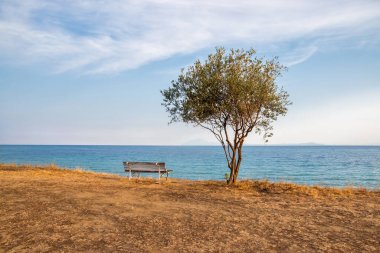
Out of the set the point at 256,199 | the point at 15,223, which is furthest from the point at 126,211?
the point at 256,199

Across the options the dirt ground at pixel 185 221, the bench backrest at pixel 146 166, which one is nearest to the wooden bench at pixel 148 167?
the bench backrest at pixel 146 166

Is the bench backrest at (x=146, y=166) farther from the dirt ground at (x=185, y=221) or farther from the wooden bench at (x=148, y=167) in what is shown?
the dirt ground at (x=185, y=221)

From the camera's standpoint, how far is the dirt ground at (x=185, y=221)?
770cm

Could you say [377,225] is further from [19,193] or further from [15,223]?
[19,193]

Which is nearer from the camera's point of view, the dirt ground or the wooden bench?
the dirt ground

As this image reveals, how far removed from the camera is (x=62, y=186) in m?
17.0

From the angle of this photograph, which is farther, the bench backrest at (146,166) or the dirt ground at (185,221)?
the bench backrest at (146,166)

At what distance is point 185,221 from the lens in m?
9.97

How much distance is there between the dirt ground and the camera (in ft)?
25.3

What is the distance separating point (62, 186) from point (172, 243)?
36.8ft

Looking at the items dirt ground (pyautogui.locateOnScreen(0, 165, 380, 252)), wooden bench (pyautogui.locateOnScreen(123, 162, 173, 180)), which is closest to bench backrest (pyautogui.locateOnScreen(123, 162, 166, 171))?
wooden bench (pyautogui.locateOnScreen(123, 162, 173, 180))

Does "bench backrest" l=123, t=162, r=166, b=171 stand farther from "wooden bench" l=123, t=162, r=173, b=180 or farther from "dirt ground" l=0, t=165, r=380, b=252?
"dirt ground" l=0, t=165, r=380, b=252

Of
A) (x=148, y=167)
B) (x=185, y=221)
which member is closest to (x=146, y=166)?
(x=148, y=167)

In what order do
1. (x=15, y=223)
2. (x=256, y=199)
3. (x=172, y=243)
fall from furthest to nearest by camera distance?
(x=256, y=199), (x=15, y=223), (x=172, y=243)
